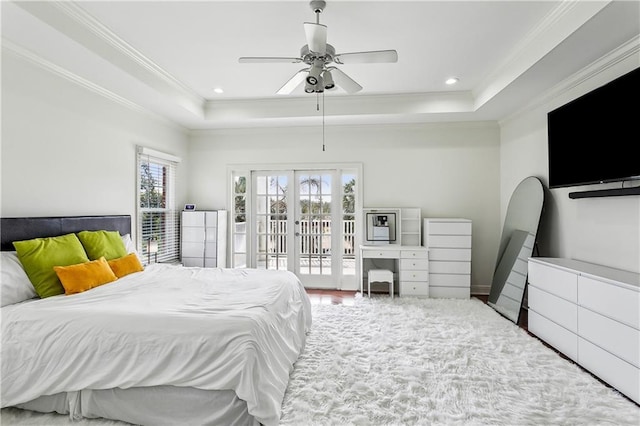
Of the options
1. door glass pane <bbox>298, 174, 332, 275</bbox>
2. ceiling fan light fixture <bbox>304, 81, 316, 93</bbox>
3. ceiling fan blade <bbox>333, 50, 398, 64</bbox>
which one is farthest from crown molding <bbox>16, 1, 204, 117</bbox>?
door glass pane <bbox>298, 174, 332, 275</bbox>

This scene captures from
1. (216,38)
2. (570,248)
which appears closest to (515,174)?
(570,248)

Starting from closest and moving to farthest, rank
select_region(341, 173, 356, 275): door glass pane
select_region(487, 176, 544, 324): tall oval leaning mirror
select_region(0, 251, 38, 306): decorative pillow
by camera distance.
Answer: select_region(0, 251, 38, 306): decorative pillow
select_region(487, 176, 544, 324): tall oval leaning mirror
select_region(341, 173, 356, 275): door glass pane

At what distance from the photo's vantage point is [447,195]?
466 centimetres

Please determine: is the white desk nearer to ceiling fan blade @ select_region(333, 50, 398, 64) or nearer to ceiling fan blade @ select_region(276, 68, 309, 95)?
ceiling fan blade @ select_region(276, 68, 309, 95)

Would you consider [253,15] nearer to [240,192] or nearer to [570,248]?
[240,192]

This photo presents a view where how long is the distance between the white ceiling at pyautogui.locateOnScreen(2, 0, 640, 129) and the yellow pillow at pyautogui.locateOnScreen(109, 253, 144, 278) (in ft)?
5.95

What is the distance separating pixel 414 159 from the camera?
4.70 metres

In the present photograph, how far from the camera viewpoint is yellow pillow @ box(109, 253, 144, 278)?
289 centimetres

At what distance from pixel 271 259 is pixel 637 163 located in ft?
14.4

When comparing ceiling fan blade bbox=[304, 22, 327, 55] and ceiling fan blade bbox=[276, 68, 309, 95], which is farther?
ceiling fan blade bbox=[276, 68, 309, 95]

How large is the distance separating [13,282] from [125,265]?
2.78ft

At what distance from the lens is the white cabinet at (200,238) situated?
459 cm

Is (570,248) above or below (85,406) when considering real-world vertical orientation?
above

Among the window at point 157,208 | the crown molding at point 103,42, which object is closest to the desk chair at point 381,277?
the window at point 157,208
